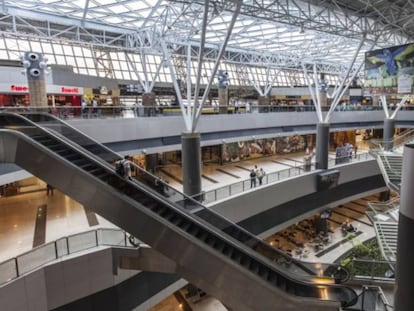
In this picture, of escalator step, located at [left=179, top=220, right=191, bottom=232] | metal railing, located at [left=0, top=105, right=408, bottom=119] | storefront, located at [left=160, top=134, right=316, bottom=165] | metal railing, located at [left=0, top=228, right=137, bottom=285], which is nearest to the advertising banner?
metal railing, located at [left=0, top=105, right=408, bottom=119]

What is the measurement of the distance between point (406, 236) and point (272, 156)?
26.3 m

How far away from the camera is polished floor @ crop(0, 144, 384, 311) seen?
12.1m

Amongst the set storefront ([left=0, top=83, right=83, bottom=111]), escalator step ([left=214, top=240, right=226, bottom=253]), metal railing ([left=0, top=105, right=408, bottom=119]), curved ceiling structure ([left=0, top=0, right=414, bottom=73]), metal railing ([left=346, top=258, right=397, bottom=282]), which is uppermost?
curved ceiling structure ([left=0, top=0, right=414, bottom=73])

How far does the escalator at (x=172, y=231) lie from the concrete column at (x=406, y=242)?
270 centimetres

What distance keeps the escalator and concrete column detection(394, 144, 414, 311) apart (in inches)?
106

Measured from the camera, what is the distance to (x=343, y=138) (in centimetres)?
4300

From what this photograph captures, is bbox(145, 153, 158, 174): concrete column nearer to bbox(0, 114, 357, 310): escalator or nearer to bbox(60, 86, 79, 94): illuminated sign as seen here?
bbox(60, 86, 79, 94): illuminated sign

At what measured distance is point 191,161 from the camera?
51.5 feet

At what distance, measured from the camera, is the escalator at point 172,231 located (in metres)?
8.49

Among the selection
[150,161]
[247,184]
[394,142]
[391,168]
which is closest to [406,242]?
[247,184]

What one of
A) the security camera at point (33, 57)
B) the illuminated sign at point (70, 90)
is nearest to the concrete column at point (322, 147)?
the illuminated sign at point (70, 90)

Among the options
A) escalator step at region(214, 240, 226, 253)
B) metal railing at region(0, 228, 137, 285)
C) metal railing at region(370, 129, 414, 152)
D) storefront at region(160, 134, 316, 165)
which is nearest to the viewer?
metal railing at region(0, 228, 137, 285)

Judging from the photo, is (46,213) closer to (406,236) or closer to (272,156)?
(406,236)

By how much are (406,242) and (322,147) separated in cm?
1861
